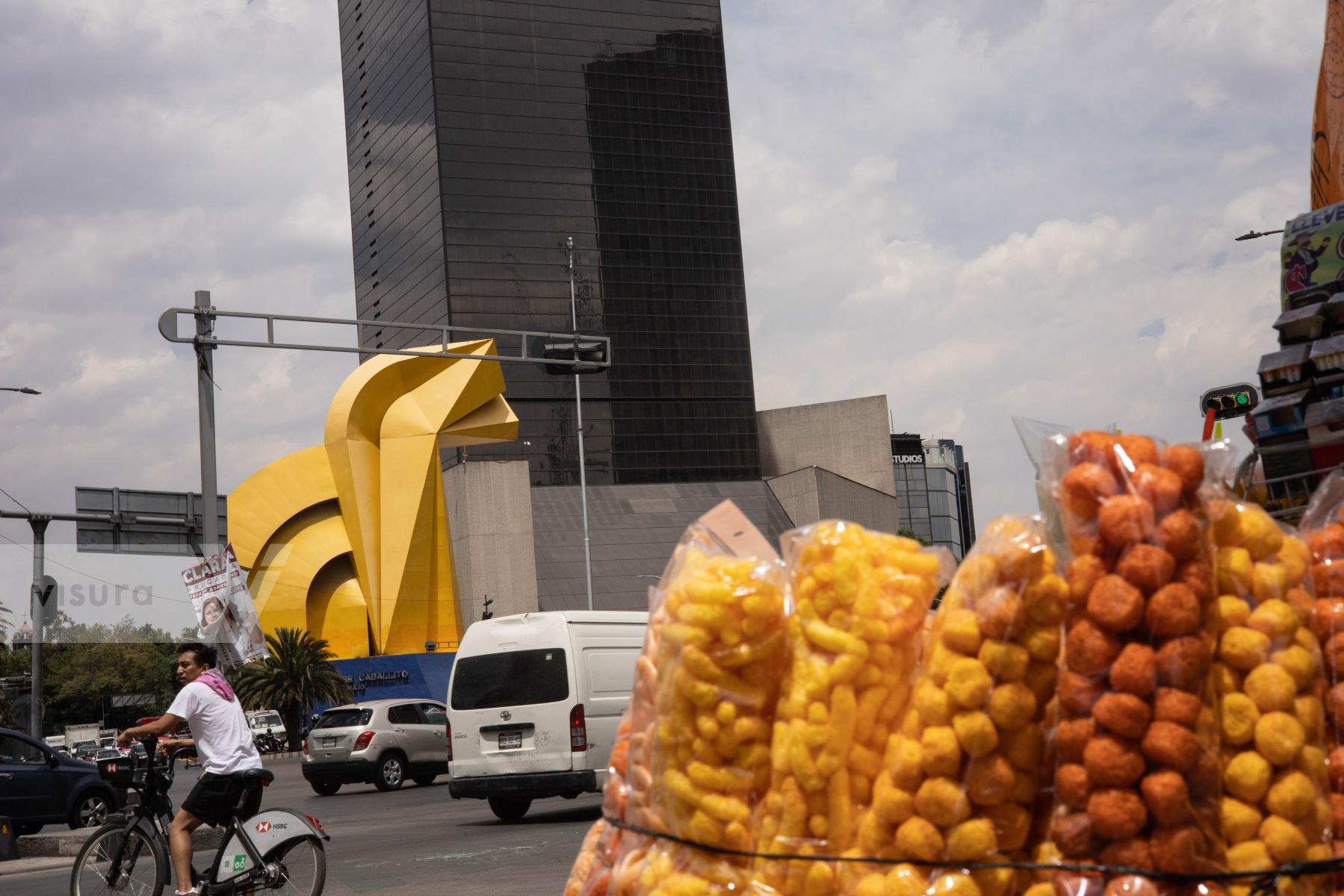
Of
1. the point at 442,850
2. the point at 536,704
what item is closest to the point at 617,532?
the point at 536,704

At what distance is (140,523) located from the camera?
2509 cm

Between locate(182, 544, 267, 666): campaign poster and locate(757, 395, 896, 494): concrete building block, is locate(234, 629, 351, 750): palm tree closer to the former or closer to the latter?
locate(182, 544, 267, 666): campaign poster

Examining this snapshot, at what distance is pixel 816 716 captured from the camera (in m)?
2.36

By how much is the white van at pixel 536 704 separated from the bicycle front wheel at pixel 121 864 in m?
6.36

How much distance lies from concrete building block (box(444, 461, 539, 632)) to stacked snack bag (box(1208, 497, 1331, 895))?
227ft

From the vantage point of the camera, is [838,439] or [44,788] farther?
[838,439]

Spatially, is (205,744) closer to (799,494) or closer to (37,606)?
(37,606)

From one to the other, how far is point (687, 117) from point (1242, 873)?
116 m

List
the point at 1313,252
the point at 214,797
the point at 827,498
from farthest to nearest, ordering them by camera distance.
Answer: the point at 827,498 < the point at 214,797 < the point at 1313,252

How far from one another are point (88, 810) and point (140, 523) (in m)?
8.25

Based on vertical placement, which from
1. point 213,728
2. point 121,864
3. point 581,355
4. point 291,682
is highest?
point 581,355

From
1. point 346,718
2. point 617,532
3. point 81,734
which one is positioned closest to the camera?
point 346,718

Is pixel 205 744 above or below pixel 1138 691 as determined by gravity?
below

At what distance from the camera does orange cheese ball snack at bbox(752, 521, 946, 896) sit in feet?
7.72
